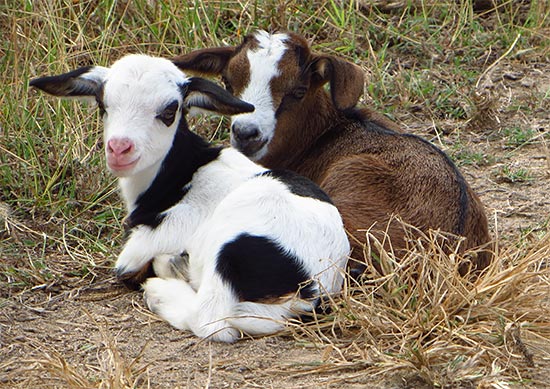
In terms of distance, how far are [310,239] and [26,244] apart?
2.02 meters

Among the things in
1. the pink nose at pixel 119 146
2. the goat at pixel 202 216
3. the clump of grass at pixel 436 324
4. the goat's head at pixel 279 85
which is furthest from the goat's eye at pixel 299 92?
the pink nose at pixel 119 146

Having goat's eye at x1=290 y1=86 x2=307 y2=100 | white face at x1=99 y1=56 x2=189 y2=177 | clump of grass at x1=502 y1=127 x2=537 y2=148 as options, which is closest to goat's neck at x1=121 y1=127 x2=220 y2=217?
white face at x1=99 y1=56 x2=189 y2=177

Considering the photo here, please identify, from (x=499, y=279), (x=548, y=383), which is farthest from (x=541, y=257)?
(x=548, y=383)

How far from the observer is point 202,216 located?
5.34 m

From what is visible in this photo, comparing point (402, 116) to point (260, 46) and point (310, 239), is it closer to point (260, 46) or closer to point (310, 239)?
point (260, 46)

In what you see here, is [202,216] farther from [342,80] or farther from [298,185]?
[342,80]

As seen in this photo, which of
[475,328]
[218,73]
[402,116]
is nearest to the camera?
[475,328]

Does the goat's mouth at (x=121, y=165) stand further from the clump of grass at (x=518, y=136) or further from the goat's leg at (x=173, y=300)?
the clump of grass at (x=518, y=136)

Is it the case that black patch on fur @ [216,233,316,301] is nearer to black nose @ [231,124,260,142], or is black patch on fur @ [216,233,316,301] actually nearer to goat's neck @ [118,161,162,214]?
goat's neck @ [118,161,162,214]

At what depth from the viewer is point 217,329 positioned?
476cm

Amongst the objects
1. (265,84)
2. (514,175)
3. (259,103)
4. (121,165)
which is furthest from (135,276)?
(514,175)

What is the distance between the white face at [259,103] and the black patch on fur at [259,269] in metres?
1.43

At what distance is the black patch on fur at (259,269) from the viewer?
4770mm

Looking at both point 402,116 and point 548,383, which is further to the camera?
point 402,116
